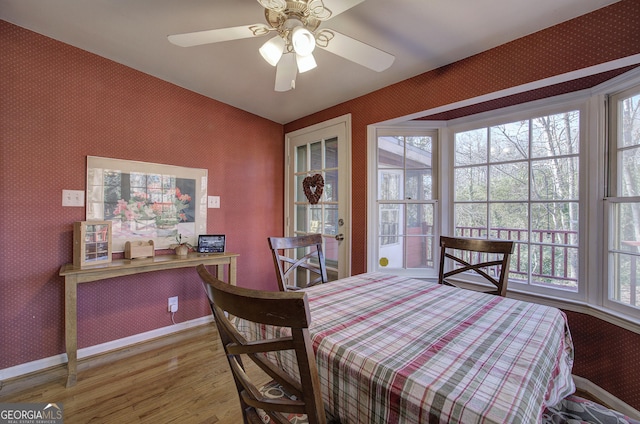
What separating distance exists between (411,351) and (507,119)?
7.58 feet

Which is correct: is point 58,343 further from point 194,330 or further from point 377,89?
point 377,89

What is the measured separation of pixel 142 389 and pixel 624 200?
3.36 m

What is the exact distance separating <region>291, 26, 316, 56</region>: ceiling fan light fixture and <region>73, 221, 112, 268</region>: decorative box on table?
1.88m

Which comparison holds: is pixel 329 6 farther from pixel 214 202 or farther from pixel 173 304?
pixel 173 304

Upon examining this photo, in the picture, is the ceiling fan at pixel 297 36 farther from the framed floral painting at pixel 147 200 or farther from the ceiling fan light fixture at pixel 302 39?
the framed floral painting at pixel 147 200

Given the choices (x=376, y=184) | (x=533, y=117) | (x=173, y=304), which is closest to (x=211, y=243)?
(x=173, y=304)

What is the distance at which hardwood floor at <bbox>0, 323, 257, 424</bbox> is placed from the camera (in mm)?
1535

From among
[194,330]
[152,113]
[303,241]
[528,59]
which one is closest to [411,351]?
[303,241]

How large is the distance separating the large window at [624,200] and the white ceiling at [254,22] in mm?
739

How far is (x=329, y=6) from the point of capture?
3.57ft

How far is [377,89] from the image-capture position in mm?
2457

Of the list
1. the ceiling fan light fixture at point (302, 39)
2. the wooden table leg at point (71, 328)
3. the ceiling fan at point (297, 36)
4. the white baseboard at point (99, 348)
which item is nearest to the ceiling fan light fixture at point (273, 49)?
the ceiling fan at point (297, 36)

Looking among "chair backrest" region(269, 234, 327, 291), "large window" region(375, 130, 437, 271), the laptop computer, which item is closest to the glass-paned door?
"large window" region(375, 130, 437, 271)

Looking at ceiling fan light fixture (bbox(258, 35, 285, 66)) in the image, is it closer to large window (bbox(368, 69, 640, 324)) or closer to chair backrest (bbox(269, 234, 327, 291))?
chair backrest (bbox(269, 234, 327, 291))
